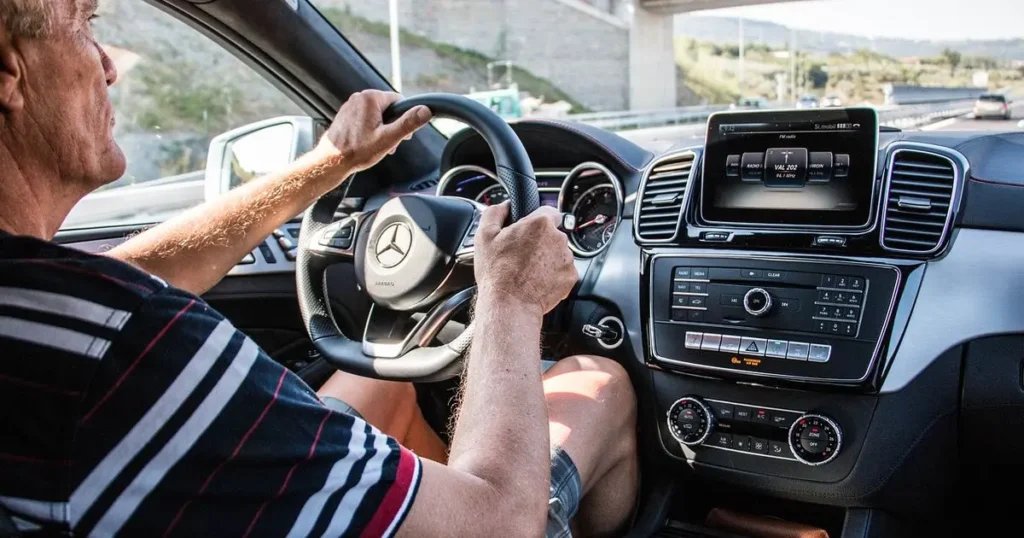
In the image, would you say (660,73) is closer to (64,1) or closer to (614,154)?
(614,154)

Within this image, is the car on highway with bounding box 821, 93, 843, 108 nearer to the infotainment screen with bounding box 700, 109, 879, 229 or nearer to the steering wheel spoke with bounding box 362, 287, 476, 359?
the infotainment screen with bounding box 700, 109, 879, 229

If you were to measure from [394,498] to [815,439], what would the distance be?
150 cm

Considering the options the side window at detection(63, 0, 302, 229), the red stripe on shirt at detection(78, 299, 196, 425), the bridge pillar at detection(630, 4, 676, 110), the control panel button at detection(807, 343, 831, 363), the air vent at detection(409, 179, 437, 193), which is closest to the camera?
the red stripe on shirt at detection(78, 299, 196, 425)

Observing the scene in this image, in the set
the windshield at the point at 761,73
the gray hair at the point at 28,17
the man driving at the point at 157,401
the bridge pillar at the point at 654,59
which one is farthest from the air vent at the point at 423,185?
the bridge pillar at the point at 654,59

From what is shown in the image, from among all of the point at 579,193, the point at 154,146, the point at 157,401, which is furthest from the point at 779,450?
the point at 154,146

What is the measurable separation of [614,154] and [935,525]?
1.40 meters

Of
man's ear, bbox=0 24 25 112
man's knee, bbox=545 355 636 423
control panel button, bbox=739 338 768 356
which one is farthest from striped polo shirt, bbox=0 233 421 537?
control panel button, bbox=739 338 768 356

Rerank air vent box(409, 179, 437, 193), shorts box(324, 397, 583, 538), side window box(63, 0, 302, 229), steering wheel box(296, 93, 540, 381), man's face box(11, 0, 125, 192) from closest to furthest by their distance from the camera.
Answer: man's face box(11, 0, 125, 192), shorts box(324, 397, 583, 538), steering wheel box(296, 93, 540, 381), side window box(63, 0, 302, 229), air vent box(409, 179, 437, 193)

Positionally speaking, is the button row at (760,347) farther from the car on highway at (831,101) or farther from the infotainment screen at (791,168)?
the car on highway at (831,101)

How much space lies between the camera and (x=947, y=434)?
233cm

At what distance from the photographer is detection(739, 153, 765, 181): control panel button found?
8.06ft

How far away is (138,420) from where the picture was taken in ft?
3.34

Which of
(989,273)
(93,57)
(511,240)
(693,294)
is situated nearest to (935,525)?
(989,273)

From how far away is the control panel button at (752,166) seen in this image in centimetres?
246
